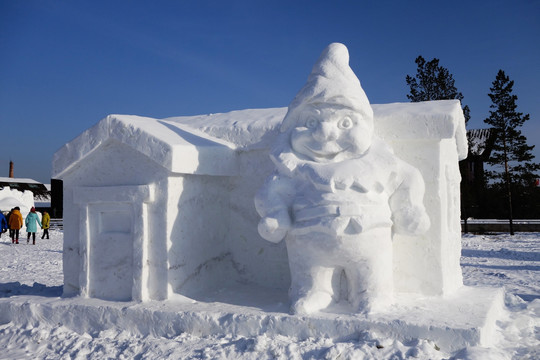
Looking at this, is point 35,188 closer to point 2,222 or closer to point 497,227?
point 2,222

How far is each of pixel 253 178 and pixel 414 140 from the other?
5.24 feet

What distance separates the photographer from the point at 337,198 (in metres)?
3.73

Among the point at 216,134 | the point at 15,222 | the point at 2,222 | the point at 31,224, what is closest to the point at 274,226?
the point at 216,134

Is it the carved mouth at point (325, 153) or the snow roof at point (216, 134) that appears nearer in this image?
the carved mouth at point (325, 153)

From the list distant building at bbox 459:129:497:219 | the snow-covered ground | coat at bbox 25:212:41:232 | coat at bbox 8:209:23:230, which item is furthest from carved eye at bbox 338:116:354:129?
distant building at bbox 459:129:497:219

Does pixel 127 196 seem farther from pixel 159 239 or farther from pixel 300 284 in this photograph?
pixel 300 284

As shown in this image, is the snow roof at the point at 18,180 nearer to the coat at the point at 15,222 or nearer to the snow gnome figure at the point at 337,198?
the coat at the point at 15,222

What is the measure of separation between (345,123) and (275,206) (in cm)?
89

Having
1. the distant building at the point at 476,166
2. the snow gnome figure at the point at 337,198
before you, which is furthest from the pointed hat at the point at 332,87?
the distant building at the point at 476,166

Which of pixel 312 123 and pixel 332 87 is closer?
pixel 332 87

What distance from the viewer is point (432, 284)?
4332 mm

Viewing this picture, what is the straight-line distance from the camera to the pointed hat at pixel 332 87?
400cm

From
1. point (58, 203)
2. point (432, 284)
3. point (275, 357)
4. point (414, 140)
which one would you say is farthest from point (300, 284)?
point (58, 203)

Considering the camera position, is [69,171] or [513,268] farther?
[513,268]
